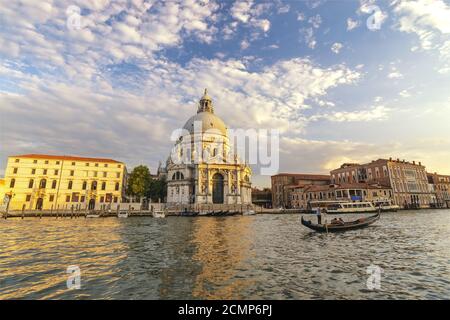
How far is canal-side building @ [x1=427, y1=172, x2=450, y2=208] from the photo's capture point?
66.2 m

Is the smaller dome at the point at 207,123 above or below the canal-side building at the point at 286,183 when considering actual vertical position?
above

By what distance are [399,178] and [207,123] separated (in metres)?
49.0

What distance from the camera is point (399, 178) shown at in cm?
5784

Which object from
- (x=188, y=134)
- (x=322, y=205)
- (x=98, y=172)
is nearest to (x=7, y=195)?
(x=98, y=172)

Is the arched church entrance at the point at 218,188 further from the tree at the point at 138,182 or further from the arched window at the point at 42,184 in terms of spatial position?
the arched window at the point at 42,184

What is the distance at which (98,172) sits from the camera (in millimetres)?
51000

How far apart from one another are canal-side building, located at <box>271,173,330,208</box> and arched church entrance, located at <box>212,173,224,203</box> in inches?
969

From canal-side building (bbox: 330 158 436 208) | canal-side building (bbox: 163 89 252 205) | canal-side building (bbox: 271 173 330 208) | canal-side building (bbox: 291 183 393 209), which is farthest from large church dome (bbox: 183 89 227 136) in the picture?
canal-side building (bbox: 330 158 436 208)

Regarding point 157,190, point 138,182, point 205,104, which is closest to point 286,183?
point 205,104

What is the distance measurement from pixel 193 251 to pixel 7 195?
50.7m

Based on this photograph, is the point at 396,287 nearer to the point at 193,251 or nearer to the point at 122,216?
the point at 193,251

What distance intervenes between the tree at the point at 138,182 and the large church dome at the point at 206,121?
16.6 m

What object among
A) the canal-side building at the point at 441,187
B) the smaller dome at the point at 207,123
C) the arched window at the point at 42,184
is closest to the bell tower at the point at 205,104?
the smaller dome at the point at 207,123

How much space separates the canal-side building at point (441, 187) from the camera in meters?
66.2
